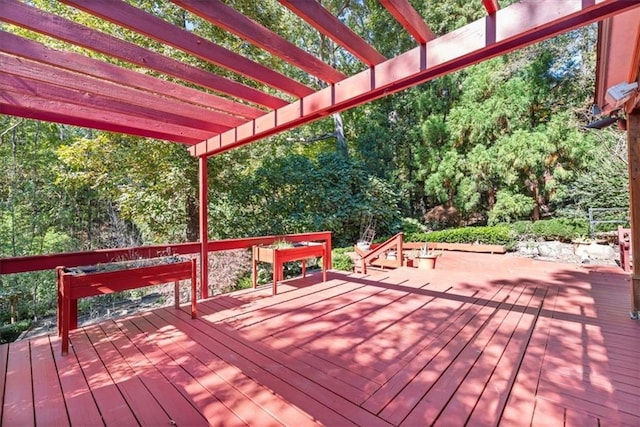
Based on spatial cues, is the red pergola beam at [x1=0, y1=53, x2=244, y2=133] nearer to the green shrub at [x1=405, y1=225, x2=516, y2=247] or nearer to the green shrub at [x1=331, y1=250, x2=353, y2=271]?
the green shrub at [x1=331, y1=250, x2=353, y2=271]

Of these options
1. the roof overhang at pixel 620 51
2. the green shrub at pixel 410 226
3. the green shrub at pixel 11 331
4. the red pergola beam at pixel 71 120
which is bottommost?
the green shrub at pixel 11 331

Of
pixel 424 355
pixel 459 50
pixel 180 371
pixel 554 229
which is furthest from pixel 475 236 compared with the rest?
pixel 180 371

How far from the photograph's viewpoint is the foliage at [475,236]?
27.6 feet

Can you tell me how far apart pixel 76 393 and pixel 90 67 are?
220 centimetres

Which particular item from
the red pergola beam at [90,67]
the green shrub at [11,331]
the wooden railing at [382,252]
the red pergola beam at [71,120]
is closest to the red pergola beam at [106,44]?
the red pergola beam at [90,67]

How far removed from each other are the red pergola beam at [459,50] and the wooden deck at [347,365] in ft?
6.76

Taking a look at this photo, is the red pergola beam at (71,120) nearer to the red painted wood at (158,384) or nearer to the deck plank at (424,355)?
the red painted wood at (158,384)

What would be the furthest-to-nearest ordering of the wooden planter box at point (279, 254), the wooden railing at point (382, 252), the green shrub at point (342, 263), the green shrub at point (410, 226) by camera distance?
the green shrub at point (410, 226)
the green shrub at point (342, 263)
the wooden railing at point (382, 252)
the wooden planter box at point (279, 254)

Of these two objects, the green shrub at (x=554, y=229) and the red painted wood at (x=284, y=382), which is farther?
the green shrub at (x=554, y=229)

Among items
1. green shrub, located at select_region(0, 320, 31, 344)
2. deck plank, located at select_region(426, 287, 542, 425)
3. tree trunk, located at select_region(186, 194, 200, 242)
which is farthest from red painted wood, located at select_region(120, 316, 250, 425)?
green shrub, located at select_region(0, 320, 31, 344)

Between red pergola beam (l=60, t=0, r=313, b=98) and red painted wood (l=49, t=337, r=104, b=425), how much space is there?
218cm

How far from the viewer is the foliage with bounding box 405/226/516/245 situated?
841 centimetres

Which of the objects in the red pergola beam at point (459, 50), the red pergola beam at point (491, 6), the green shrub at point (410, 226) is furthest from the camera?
the green shrub at point (410, 226)

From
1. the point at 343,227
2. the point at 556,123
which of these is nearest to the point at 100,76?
the point at 343,227
